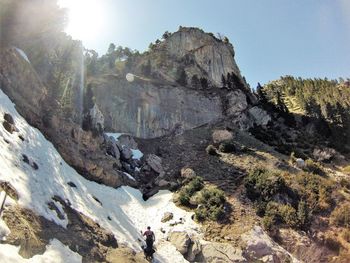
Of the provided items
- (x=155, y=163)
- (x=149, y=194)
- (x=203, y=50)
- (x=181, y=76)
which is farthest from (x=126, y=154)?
(x=203, y=50)

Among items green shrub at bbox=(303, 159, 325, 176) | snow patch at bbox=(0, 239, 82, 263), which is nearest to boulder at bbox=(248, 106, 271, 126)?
green shrub at bbox=(303, 159, 325, 176)

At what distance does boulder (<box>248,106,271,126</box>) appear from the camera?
192 ft

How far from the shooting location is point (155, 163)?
39625 mm

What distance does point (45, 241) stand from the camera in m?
14.8

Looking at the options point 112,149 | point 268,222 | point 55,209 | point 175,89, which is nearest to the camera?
point 55,209

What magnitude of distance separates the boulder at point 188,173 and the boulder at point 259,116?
24.0 meters

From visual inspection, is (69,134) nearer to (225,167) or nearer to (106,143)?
(106,143)

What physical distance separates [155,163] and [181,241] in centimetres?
1614

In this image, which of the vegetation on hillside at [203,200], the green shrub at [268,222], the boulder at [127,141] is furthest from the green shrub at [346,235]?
the boulder at [127,141]

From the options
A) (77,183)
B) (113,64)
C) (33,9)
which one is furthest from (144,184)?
(113,64)

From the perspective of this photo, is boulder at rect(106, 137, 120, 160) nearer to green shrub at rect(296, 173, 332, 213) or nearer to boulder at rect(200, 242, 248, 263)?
boulder at rect(200, 242, 248, 263)

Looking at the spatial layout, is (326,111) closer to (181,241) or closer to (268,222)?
(268,222)

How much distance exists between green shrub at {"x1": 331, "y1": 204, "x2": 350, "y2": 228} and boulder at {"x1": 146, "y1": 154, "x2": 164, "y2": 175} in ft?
54.0

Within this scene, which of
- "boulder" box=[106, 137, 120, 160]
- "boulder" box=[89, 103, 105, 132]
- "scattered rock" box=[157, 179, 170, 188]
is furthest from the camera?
"boulder" box=[106, 137, 120, 160]
